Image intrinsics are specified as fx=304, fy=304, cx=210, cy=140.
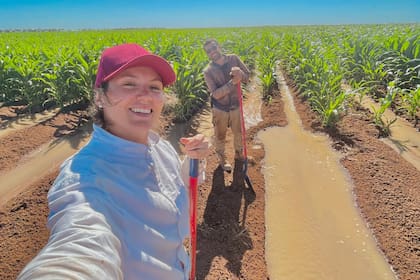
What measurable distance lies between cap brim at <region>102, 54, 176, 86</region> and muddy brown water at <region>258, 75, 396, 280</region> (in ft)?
7.71

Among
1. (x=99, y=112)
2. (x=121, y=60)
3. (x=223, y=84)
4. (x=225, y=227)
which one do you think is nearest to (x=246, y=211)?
(x=225, y=227)

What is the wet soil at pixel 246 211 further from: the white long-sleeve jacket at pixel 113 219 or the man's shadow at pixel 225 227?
the white long-sleeve jacket at pixel 113 219

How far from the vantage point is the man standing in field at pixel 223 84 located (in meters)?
3.88

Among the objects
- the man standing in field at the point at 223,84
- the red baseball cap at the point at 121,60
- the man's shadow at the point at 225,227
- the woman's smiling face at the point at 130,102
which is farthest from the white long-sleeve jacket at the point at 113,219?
the man standing in field at the point at 223,84

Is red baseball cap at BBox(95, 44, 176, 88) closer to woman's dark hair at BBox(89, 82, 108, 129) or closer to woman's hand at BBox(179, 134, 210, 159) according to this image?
woman's dark hair at BBox(89, 82, 108, 129)

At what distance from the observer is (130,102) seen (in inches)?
50.4

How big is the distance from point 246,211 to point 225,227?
0.43 metres

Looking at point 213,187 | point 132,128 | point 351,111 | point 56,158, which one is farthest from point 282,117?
point 132,128

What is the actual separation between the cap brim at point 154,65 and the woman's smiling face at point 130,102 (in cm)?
2

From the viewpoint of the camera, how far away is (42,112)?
7.11 metres

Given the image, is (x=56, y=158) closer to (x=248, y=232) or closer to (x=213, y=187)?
(x=213, y=187)

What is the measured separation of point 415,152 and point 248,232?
3455 mm

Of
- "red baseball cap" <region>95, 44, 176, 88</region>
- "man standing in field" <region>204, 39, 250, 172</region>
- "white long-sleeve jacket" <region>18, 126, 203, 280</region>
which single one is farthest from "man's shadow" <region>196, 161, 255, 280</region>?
"red baseball cap" <region>95, 44, 176, 88</region>

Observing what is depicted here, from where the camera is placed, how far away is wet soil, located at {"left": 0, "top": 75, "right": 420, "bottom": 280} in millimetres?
2883
